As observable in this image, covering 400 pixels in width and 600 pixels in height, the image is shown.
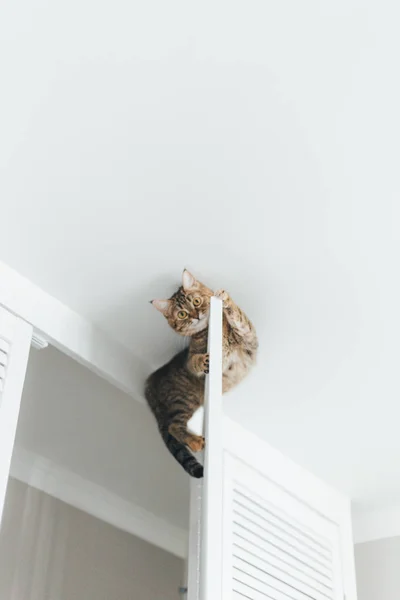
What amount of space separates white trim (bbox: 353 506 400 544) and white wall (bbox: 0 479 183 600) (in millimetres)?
744

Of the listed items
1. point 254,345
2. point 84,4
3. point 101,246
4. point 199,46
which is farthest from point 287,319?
point 84,4

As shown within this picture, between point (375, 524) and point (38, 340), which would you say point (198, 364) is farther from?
point (375, 524)

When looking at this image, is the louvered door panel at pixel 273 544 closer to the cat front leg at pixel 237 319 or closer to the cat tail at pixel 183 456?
the cat tail at pixel 183 456

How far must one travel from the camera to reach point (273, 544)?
2.40 metres

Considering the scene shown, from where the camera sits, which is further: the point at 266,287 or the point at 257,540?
the point at 257,540

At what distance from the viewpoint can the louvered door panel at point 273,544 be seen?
7.31ft

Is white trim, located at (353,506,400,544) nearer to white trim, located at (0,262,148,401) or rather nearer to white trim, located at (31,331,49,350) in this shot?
white trim, located at (0,262,148,401)

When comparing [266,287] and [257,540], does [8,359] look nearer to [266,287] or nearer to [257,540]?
[266,287]

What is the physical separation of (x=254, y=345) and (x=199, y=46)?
0.89 m

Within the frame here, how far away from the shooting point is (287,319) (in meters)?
2.11

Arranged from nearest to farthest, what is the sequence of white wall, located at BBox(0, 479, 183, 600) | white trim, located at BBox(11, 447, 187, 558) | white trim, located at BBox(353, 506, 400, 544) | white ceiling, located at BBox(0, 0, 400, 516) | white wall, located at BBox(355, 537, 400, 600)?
white ceiling, located at BBox(0, 0, 400, 516), white wall, located at BBox(0, 479, 183, 600), white trim, located at BBox(11, 447, 187, 558), white wall, located at BBox(355, 537, 400, 600), white trim, located at BBox(353, 506, 400, 544)

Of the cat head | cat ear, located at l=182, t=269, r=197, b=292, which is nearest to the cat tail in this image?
the cat head

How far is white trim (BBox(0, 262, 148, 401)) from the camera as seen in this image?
194 centimetres

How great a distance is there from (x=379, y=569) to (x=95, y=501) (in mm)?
1140
